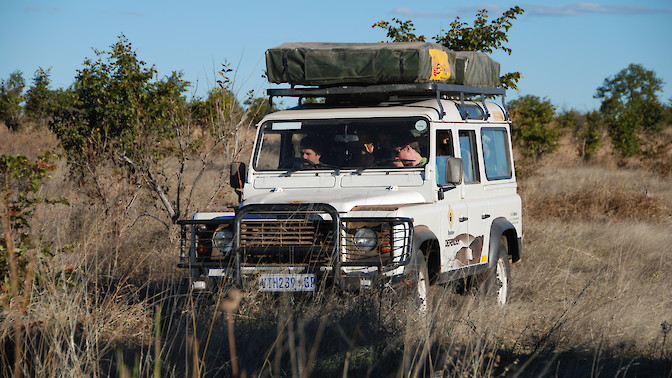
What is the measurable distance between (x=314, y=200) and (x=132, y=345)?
6.13ft

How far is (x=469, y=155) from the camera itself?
28.9ft

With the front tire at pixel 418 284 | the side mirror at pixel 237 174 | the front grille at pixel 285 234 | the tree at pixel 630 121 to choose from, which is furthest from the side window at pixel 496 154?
the tree at pixel 630 121

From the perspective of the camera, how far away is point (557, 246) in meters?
12.2

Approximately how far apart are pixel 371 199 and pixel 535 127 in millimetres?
18838

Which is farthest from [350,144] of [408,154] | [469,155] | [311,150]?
[469,155]

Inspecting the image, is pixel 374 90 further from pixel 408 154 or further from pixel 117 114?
pixel 117 114

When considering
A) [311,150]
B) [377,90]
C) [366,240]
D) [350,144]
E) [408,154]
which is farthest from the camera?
[377,90]

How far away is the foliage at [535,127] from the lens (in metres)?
25.3

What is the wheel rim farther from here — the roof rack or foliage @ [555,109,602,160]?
foliage @ [555,109,602,160]

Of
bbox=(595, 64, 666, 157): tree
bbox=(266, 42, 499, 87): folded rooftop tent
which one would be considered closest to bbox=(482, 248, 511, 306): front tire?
bbox=(266, 42, 499, 87): folded rooftop tent

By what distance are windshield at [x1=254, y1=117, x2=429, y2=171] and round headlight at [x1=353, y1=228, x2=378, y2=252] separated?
1.32 m

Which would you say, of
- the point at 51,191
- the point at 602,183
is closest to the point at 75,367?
the point at 51,191

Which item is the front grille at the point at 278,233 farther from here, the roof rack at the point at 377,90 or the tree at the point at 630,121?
the tree at the point at 630,121

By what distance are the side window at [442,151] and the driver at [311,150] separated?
1.03m
